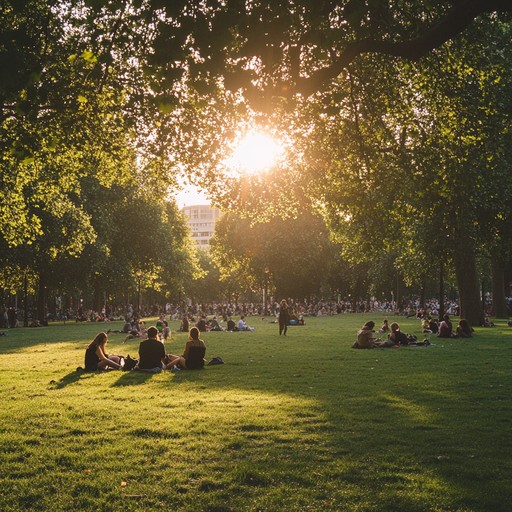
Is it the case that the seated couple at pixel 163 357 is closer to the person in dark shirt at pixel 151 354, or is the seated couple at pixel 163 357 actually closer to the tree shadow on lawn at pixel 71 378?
the person in dark shirt at pixel 151 354

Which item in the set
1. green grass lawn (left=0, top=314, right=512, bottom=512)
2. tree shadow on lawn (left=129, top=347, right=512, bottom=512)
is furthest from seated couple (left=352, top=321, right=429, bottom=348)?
green grass lawn (left=0, top=314, right=512, bottom=512)

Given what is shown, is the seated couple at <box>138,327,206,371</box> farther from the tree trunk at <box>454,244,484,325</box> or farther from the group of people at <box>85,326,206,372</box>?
the tree trunk at <box>454,244,484,325</box>

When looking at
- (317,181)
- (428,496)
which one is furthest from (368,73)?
(428,496)

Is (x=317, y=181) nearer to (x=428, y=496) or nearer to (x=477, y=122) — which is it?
(x=477, y=122)

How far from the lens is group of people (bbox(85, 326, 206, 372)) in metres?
16.9

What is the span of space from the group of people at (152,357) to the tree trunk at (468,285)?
21.3m

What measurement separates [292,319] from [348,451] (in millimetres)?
39305

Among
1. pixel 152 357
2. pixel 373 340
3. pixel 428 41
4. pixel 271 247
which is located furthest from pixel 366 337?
pixel 271 247

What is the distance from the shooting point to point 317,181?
74.4 feet

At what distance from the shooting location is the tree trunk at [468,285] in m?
35.6

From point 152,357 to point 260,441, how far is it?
30.3 feet

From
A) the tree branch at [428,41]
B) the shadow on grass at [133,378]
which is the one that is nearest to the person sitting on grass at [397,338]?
the shadow on grass at [133,378]

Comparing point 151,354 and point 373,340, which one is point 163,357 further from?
point 373,340

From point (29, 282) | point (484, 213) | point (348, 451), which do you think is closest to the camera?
point (348, 451)
